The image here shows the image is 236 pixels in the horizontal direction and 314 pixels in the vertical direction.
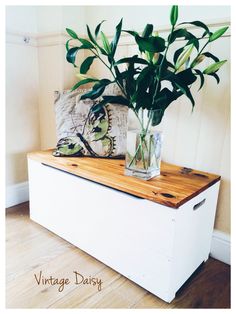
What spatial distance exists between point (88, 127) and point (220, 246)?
2.89 ft

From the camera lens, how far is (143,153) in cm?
109

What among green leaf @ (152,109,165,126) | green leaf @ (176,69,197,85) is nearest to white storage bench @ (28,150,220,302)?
green leaf @ (152,109,165,126)

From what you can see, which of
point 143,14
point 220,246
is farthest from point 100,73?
point 220,246

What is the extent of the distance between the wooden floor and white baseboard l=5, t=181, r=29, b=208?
37cm

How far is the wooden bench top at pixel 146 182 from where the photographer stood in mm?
938

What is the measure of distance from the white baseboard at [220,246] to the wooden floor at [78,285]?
0.11 feet

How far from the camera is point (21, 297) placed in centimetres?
99

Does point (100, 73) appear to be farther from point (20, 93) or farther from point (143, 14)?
point (20, 93)

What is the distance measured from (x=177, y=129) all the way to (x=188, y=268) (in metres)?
0.65

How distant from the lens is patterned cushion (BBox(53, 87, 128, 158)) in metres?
1.36
